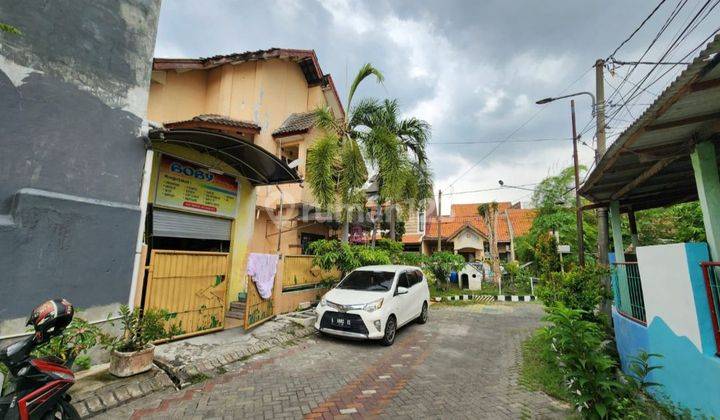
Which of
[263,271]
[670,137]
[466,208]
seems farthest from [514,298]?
[466,208]

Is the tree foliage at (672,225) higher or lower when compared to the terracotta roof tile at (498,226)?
lower

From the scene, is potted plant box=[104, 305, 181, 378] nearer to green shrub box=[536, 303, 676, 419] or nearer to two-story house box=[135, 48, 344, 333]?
two-story house box=[135, 48, 344, 333]

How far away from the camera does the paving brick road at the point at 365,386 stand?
4.12m

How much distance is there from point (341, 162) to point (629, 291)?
7.68 m

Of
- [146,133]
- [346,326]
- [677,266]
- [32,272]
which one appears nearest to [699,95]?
[677,266]

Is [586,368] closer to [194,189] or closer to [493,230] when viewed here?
[194,189]

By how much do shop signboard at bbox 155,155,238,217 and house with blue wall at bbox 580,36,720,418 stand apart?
26.4 ft

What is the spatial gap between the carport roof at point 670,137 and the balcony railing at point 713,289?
4.96 ft

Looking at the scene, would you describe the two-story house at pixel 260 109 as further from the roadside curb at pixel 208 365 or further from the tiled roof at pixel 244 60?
the roadside curb at pixel 208 365

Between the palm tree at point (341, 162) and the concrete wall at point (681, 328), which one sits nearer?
the concrete wall at point (681, 328)

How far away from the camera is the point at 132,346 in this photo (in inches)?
191

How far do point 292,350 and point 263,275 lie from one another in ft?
6.82

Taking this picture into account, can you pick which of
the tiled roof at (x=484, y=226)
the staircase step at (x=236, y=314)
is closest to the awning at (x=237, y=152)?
the staircase step at (x=236, y=314)

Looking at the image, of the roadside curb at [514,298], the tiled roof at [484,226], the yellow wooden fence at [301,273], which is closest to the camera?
the yellow wooden fence at [301,273]
